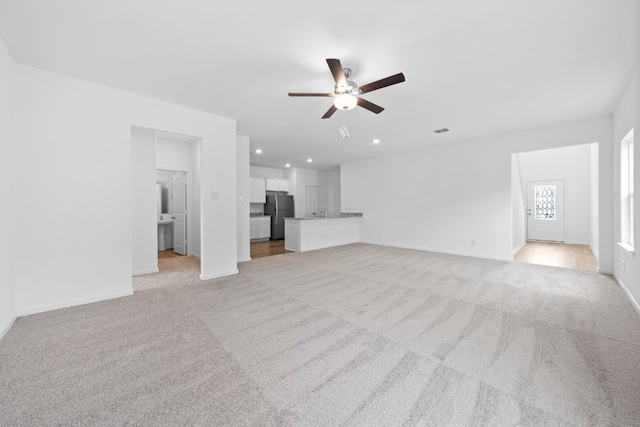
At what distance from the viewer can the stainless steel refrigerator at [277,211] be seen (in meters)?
8.70

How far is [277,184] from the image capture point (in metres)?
9.01

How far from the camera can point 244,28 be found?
2080mm

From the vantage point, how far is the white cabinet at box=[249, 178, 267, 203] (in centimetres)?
836

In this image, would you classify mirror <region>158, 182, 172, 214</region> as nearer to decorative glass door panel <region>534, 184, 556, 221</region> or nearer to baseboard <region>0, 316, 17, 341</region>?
baseboard <region>0, 316, 17, 341</region>

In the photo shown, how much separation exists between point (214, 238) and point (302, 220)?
8.98 feet

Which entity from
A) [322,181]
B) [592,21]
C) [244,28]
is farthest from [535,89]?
[322,181]

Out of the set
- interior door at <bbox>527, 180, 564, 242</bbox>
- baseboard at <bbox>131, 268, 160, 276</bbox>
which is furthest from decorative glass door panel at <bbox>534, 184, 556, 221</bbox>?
baseboard at <bbox>131, 268, 160, 276</bbox>

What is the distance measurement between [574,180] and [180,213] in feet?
36.5

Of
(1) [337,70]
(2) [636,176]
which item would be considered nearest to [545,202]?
(2) [636,176]

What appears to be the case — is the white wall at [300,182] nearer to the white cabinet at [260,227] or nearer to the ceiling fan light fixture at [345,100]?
the white cabinet at [260,227]

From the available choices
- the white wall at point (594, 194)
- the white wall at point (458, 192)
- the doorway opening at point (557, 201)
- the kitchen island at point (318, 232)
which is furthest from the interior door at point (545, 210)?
the kitchen island at point (318, 232)

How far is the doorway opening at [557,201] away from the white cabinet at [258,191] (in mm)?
7312

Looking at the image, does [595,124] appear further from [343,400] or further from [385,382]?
[343,400]

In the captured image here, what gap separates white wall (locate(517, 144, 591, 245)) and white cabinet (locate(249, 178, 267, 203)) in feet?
26.9
